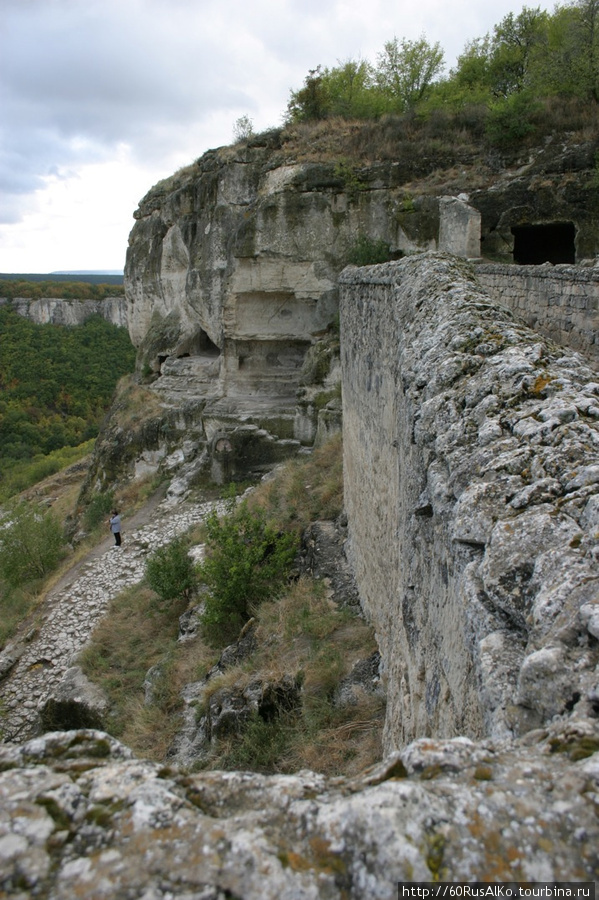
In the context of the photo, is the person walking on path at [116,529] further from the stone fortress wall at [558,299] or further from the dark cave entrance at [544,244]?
the dark cave entrance at [544,244]

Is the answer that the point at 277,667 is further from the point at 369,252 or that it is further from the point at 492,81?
the point at 492,81

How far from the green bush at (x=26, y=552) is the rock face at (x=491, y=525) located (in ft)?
36.5

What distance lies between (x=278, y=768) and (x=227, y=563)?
10.5 ft

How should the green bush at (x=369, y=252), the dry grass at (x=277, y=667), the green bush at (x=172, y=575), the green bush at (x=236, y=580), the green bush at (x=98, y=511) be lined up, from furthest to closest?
the green bush at (x=98, y=511), the green bush at (x=369, y=252), the green bush at (x=172, y=575), the green bush at (x=236, y=580), the dry grass at (x=277, y=667)

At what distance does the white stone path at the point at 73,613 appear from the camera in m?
7.94

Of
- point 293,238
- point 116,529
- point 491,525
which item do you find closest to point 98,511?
point 116,529

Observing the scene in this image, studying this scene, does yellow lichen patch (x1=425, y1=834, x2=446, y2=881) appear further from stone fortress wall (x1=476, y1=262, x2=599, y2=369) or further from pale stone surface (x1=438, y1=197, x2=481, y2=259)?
pale stone surface (x1=438, y1=197, x2=481, y2=259)

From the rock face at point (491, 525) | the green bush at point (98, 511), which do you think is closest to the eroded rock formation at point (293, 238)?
the green bush at point (98, 511)

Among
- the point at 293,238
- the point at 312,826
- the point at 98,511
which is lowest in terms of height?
the point at 98,511

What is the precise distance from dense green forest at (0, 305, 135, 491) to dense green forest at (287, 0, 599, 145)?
25094 millimetres

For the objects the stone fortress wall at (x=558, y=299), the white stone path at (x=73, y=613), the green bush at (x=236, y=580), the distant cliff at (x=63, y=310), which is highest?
the distant cliff at (x=63, y=310)

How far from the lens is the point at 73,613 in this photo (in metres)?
9.65

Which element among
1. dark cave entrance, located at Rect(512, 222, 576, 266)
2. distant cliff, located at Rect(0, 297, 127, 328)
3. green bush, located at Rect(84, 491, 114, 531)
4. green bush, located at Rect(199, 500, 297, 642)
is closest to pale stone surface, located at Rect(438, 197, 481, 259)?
dark cave entrance, located at Rect(512, 222, 576, 266)

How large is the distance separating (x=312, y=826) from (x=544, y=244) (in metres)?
14.4
